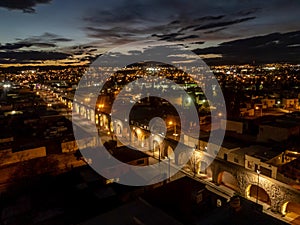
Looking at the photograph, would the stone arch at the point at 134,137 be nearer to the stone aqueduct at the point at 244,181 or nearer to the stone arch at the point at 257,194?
the stone aqueduct at the point at 244,181

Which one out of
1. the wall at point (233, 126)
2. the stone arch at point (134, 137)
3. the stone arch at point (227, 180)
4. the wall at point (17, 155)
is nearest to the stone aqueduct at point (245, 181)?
the stone arch at point (227, 180)

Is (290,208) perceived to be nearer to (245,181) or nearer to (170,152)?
(245,181)

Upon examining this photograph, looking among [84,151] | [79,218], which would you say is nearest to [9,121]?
[84,151]

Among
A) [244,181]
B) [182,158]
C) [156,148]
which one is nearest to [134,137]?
[156,148]

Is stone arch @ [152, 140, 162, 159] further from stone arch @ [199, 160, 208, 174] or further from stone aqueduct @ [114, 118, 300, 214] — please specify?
stone arch @ [199, 160, 208, 174]

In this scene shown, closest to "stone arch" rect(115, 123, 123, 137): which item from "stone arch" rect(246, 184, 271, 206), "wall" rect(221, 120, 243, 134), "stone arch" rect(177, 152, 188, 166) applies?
"stone arch" rect(177, 152, 188, 166)

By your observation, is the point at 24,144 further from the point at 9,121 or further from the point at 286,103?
the point at 286,103
